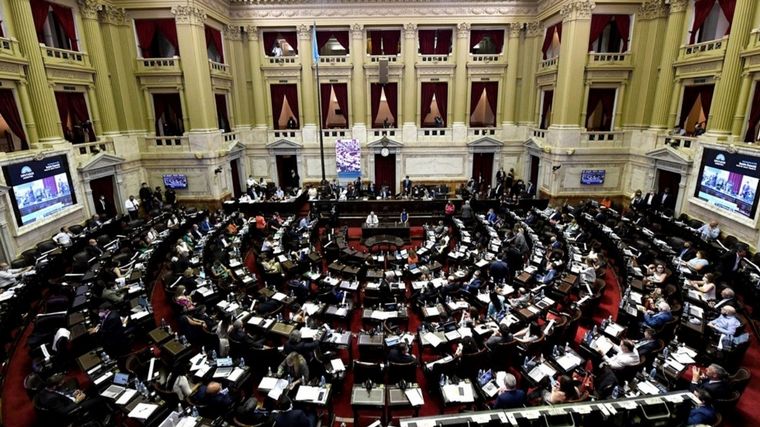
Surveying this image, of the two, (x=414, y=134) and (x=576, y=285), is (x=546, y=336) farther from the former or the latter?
(x=414, y=134)

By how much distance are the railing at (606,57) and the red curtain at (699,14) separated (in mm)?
2939

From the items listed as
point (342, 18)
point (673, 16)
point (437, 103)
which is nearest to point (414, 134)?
point (437, 103)

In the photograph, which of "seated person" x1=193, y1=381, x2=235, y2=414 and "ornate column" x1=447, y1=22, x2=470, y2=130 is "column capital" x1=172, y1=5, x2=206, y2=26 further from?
"seated person" x1=193, y1=381, x2=235, y2=414

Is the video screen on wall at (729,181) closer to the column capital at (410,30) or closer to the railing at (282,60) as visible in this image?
the column capital at (410,30)

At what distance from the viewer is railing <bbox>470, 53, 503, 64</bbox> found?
2556 cm

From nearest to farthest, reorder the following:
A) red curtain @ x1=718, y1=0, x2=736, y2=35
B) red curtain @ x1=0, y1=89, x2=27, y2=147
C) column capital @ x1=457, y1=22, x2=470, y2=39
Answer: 1. red curtain @ x1=0, y1=89, x2=27, y2=147
2. red curtain @ x1=718, y1=0, x2=736, y2=35
3. column capital @ x1=457, y1=22, x2=470, y2=39

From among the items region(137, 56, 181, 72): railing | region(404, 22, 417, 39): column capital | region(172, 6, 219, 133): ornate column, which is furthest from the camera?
region(404, 22, 417, 39): column capital

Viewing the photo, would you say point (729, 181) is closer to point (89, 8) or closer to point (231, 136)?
point (231, 136)

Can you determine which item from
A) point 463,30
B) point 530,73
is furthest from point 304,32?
point 530,73

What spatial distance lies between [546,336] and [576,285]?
3.68 metres

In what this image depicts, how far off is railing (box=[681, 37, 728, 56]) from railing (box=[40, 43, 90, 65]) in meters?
28.3

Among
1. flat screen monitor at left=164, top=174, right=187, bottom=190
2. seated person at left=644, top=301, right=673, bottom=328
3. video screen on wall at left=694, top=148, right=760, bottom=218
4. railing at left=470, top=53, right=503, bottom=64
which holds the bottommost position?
seated person at left=644, top=301, right=673, bottom=328

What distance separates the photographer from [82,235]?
16.4m

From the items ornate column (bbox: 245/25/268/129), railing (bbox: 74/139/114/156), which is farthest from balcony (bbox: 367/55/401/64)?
railing (bbox: 74/139/114/156)
